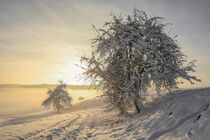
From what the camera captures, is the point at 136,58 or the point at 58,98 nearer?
the point at 136,58

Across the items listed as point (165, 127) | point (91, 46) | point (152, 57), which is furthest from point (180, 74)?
point (91, 46)

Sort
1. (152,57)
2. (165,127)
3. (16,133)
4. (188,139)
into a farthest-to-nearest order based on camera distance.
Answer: (152,57) → (16,133) → (165,127) → (188,139)

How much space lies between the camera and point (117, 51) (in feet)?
26.3

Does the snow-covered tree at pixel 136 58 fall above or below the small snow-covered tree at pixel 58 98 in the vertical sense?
above

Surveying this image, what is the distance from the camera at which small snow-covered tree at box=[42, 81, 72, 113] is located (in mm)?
26719

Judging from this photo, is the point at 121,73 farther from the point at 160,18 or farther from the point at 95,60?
the point at 160,18

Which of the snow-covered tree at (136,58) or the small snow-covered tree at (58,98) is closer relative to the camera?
the snow-covered tree at (136,58)

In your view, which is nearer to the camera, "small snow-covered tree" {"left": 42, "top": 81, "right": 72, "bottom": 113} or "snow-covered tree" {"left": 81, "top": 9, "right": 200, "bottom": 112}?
"snow-covered tree" {"left": 81, "top": 9, "right": 200, "bottom": 112}

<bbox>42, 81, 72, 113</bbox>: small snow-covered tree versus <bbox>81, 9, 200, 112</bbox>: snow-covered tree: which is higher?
<bbox>81, 9, 200, 112</bbox>: snow-covered tree

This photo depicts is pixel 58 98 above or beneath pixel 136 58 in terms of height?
beneath

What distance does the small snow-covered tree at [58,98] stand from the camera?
1052 inches

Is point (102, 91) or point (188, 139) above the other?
point (102, 91)

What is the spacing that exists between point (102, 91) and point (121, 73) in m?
2.17

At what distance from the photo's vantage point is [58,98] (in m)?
27.1
